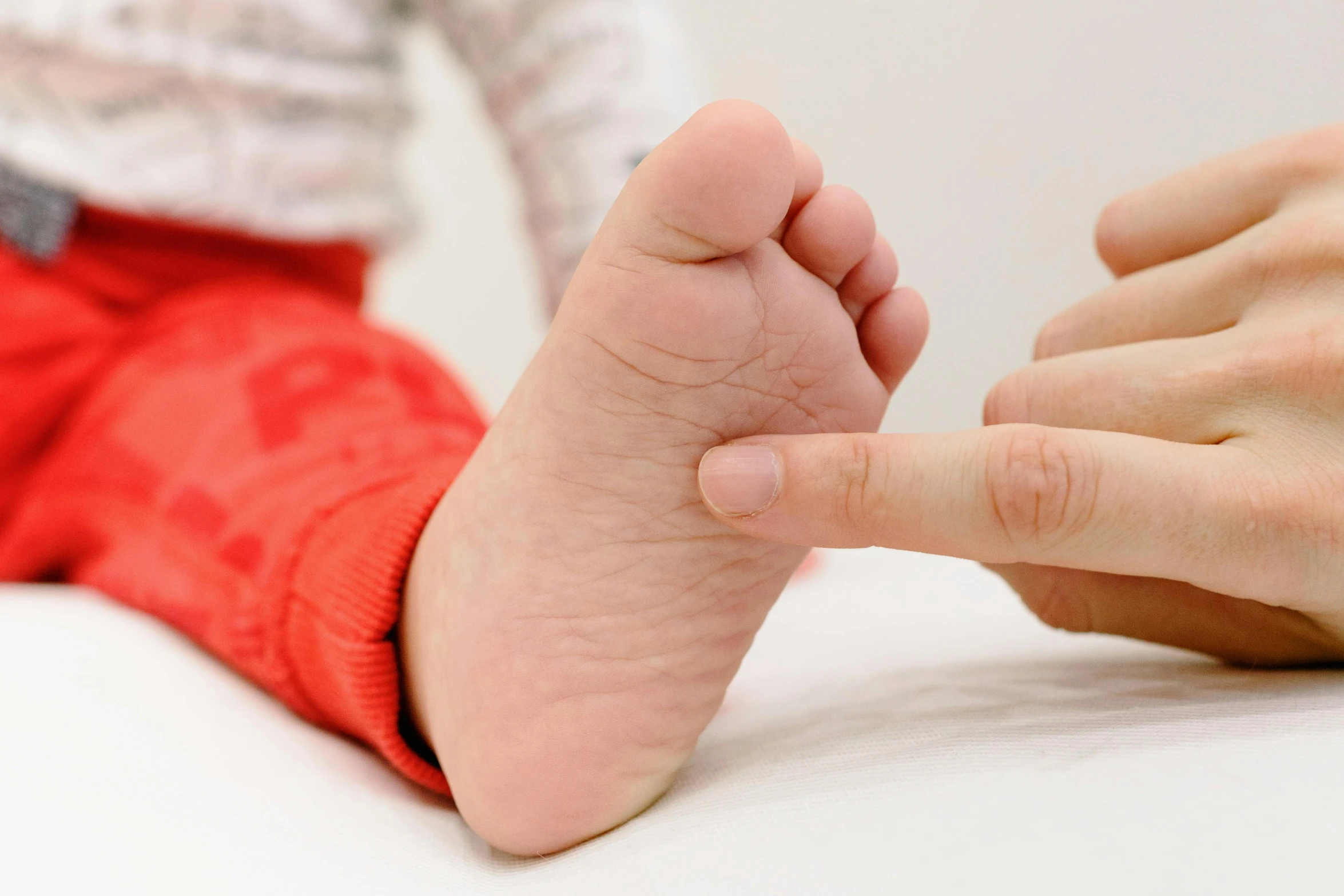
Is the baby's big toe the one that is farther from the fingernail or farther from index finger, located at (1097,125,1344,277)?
index finger, located at (1097,125,1344,277)

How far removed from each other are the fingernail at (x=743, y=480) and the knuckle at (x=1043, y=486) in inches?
2.9

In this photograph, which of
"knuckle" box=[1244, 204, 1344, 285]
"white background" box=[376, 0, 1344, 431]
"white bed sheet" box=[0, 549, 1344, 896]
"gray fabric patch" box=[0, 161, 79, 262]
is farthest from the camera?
"gray fabric patch" box=[0, 161, 79, 262]

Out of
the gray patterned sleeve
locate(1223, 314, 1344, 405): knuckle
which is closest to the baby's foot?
locate(1223, 314, 1344, 405): knuckle

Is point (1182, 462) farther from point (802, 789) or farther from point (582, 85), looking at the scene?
point (582, 85)

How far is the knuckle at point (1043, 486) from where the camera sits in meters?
0.32

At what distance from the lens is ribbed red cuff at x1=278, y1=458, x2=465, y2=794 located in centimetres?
43

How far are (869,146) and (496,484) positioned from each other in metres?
0.31

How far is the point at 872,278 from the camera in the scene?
40 centimetres

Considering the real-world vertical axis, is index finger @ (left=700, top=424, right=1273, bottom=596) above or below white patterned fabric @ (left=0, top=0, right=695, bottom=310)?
above

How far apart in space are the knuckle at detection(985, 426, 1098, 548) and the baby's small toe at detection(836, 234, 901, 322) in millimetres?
99

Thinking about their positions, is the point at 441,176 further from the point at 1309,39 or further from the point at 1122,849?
the point at 1122,849

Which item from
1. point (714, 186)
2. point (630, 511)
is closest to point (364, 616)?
point (630, 511)

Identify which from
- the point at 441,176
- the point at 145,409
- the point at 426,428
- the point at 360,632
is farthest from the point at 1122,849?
the point at 441,176

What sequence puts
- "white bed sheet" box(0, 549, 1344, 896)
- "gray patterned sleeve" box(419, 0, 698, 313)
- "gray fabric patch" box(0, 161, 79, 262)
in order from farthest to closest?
"gray patterned sleeve" box(419, 0, 698, 313), "gray fabric patch" box(0, 161, 79, 262), "white bed sheet" box(0, 549, 1344, 896)
